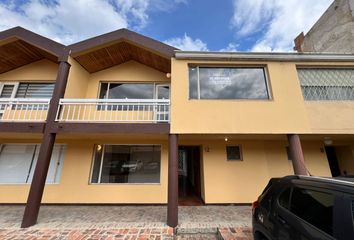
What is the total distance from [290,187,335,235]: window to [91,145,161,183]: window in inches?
209

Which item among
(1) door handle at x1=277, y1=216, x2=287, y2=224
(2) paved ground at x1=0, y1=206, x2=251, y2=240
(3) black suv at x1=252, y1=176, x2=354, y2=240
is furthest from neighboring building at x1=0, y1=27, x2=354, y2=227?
(1) door handle at x1=277, y1=216, x2=287, y2=224

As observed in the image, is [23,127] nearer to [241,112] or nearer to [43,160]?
[43,160]

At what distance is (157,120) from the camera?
5.68 meters

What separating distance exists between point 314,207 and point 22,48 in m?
10.3

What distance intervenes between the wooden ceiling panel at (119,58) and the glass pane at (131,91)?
0.99m

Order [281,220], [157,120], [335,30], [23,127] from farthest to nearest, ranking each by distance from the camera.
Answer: [335,30] < [157,120] < [23,127] < [281,220]

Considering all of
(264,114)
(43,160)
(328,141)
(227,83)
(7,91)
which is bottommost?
(43,160)

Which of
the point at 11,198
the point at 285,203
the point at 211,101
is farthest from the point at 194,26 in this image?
the point at 11,198

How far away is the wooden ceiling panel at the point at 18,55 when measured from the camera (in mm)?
6536

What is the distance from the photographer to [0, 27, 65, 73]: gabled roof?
5.83 meters

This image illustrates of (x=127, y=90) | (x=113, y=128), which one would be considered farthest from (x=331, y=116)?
(x=127, y=90)

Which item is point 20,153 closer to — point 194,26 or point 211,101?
point 211,101

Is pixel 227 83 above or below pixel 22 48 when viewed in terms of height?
below

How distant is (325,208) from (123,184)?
6.35 m
